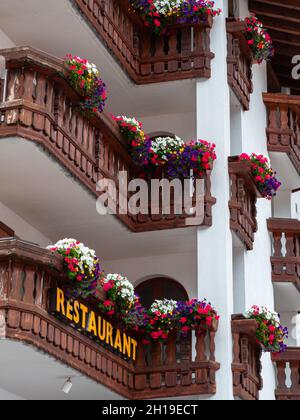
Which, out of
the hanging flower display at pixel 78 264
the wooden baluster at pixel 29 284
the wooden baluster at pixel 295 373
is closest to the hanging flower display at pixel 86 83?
the hanging flower display at pixel 78 264

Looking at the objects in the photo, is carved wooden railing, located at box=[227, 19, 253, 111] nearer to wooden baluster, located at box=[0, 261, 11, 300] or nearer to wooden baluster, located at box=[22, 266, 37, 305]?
wooden baluster, located at box=[22, 266, 37, 305]

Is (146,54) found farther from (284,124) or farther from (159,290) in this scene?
(159,290)

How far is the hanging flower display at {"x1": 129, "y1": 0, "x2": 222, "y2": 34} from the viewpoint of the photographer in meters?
20.2

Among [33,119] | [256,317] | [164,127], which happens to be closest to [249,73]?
[164,127]

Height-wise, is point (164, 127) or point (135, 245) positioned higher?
point (164, 127)

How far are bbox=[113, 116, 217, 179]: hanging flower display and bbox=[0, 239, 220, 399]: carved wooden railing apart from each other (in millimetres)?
2722

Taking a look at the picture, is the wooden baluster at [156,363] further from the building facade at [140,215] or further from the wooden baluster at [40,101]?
the wooden baluster at [40,101]

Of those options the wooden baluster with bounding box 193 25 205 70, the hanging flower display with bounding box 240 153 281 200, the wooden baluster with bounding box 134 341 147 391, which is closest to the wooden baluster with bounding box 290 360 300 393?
the hanging flower display with bounding box 240 153 281 200

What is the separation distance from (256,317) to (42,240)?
3723mm

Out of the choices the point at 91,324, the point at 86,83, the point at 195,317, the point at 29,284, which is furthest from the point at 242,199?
the point at 29,284

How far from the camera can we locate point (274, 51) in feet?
79.5

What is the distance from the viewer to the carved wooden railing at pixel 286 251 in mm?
21875

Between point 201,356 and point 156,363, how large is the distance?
A: 0.70 m
